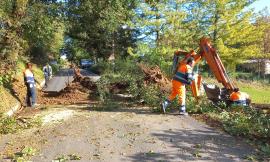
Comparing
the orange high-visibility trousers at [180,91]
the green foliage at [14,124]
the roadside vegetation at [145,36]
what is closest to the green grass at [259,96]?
the roadside vegetation at [145,36]

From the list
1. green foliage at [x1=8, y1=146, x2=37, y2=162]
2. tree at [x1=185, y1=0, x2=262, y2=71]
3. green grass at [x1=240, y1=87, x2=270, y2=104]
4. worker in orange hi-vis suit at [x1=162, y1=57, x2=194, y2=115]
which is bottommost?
green grass at [x1=240, y1=87, x2=270, y2=104]

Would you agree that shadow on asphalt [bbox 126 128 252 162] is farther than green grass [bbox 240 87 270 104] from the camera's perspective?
No

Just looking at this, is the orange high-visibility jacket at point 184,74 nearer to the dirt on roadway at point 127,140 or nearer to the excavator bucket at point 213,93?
the dirt on roadway at point 127,140

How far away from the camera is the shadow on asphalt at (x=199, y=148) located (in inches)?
304

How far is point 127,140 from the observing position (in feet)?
29.9

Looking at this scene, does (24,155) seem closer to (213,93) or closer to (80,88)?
(213,93)

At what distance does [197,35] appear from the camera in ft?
103

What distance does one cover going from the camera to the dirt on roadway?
7.91 meters

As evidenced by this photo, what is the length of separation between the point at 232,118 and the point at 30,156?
533 cm

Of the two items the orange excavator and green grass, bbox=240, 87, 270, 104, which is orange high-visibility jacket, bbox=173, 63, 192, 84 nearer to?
the orange excavator

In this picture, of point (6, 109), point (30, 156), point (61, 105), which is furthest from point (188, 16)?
point (30, 156)

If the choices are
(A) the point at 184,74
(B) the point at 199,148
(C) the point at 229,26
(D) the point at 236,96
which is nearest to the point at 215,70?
(D) the point at 236,96

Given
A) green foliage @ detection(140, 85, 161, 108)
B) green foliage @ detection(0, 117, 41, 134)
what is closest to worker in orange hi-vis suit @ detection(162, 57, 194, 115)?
green foliage @ detection(140, 85, 161, 108)

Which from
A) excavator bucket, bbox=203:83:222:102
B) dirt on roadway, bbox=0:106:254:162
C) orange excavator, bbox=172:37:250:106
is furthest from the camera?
→ excavator bucket, bbox=203:83:222:102
